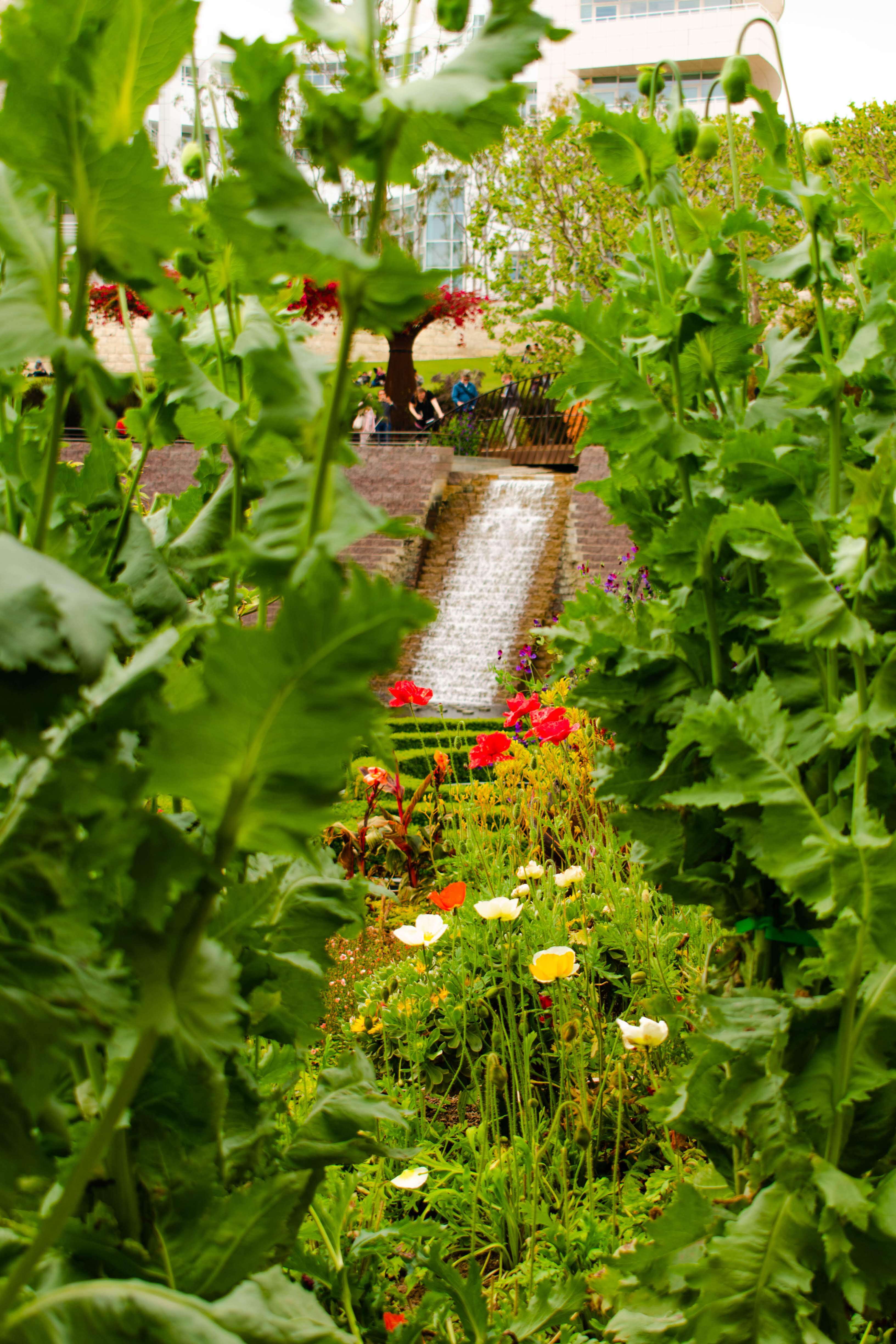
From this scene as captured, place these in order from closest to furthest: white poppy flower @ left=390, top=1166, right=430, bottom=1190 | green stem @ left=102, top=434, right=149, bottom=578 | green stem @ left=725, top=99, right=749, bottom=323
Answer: green stem @ left=102, top=434, right=149, bottom=578, green stem @ left=725, top=99, right=749, bottom=323, white poppy flower @ left=390, top=1166, right=430, bottom=1190

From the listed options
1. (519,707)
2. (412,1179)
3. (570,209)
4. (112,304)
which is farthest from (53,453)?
(570,209)

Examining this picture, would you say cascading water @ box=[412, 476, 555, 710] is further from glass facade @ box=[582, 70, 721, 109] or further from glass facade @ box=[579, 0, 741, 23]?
glass facade @ box=[579, 0, 741, 23]

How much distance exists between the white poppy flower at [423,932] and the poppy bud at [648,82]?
4.87ft

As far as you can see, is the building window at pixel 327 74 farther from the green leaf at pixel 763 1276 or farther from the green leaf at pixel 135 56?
the green leaf at pixel 763 1276

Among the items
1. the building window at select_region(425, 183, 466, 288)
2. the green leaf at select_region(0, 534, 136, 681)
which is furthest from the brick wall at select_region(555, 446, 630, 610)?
the building window at select_region(425, 183, 466, 288)

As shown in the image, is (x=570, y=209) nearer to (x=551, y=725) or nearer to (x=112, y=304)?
(x=551, y=725)

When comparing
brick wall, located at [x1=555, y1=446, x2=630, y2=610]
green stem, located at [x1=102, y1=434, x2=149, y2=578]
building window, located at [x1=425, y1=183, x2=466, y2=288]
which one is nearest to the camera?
green stem, located at [x1=102, y1=434, x2=149, y2=578]

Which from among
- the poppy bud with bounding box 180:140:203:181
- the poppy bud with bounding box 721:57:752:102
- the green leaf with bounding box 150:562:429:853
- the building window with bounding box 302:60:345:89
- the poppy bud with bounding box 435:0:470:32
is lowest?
the green leaf with bounding box 150:562:429:853

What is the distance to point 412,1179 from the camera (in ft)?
5.12

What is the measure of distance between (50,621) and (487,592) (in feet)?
28.3

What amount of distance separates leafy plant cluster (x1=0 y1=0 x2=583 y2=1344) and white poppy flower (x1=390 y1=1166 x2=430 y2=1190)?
0.94 metres

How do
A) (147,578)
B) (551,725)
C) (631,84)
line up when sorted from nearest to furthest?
(147,578)
(551,725)
(631,84)

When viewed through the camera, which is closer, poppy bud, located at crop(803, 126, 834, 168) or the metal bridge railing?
poppy bud, located at crop(803, 126, 834, 168)

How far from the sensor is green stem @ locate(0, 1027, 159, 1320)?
0.47 meters
